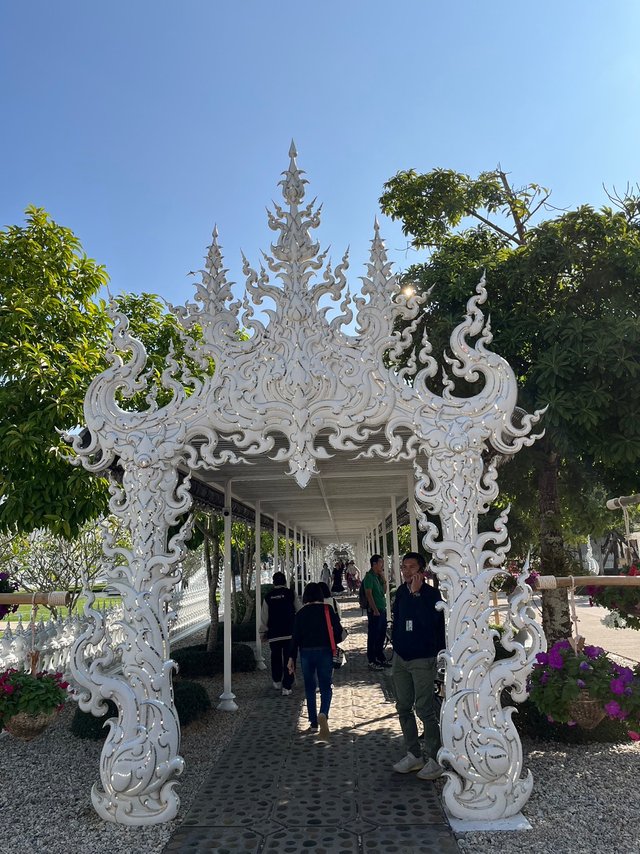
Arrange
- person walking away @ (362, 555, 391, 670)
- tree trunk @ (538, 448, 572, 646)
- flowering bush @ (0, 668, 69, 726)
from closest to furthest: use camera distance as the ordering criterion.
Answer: flowering bush @ (0, 668, 69, 726) < tree trunk @ (538, 448, 572, 646) < person walking away @ (362, 555, 391, 670)

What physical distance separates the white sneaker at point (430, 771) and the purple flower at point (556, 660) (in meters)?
1.32

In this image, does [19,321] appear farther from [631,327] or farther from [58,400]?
[631,327]

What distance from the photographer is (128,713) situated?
436 centimetres

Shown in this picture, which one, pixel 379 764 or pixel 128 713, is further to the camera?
pixel 379 764

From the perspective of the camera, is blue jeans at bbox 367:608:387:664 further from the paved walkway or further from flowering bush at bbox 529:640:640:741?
flowering bush at bbox 529:640:640:741

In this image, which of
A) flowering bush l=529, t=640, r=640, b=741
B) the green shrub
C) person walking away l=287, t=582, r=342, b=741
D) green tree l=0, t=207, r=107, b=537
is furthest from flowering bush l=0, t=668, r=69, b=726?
the green shrub

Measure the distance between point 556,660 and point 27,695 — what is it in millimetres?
4412

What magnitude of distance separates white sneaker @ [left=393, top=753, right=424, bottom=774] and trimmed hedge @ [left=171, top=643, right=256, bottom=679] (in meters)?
5.59

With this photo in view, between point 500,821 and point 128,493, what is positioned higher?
point 128,493

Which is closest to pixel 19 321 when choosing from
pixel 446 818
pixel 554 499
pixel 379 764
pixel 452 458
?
pixel 452 458

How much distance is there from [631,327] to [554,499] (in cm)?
259

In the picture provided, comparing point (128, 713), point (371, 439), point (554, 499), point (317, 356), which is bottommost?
point (128, 713)

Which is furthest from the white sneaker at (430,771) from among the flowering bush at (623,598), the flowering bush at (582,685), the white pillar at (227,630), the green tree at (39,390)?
the green tree at (39,390)

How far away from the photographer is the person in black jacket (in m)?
4.83
